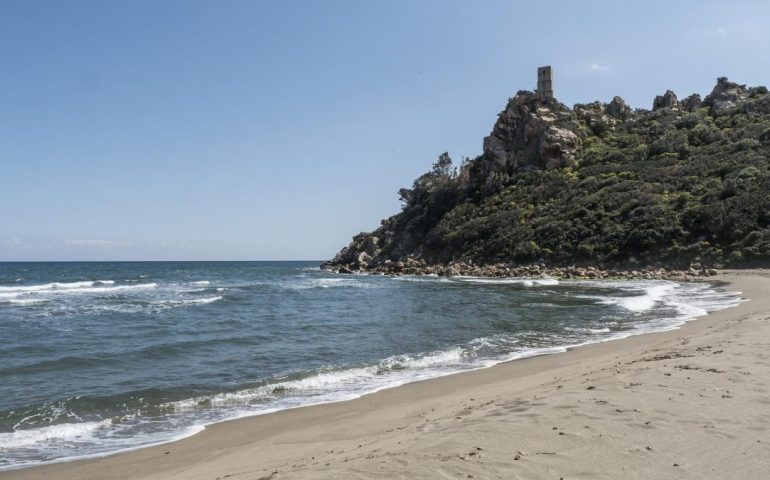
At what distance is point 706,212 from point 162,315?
37284mm

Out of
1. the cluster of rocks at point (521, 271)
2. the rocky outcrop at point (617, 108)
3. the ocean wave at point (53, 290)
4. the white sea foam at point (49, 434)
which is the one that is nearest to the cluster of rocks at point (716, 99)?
the rocky outcrop at point (617, 108)

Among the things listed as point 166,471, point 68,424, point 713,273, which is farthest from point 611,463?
point 713,273

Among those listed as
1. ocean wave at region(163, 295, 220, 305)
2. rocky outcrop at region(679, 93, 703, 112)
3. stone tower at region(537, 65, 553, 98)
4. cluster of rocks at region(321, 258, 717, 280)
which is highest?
stone tower at region(537, 65, 553, 98)

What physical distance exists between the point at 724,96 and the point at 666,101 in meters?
8.91

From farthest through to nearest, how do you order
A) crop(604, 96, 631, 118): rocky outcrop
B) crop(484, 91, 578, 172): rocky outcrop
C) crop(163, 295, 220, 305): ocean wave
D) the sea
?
crop(604, 96, 631, 118): rocky outcrop
crop(484, 91, 578, 172): rocky outcrop
crop(163, 295, 220, 305): ocean wave
the sea

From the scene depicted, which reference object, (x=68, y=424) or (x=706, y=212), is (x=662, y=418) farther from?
(x=706, y=212)

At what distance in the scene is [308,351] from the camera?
12.9m

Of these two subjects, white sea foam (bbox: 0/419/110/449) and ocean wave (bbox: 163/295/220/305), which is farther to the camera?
ocean wave (bbox: 163/295/220/305)

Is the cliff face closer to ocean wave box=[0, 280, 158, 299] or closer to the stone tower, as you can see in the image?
the stone tower

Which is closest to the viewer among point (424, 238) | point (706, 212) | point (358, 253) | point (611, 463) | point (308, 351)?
point (611, 463)

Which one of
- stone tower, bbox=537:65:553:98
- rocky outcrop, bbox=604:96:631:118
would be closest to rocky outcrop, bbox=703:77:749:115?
rocky outcrop, bbox=604:96:631:118

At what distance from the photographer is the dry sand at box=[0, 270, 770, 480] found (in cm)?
411

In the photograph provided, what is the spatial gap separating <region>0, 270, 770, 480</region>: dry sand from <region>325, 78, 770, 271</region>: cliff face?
31828 millimetres

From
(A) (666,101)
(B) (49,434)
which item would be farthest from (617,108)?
(B) (49,434)
